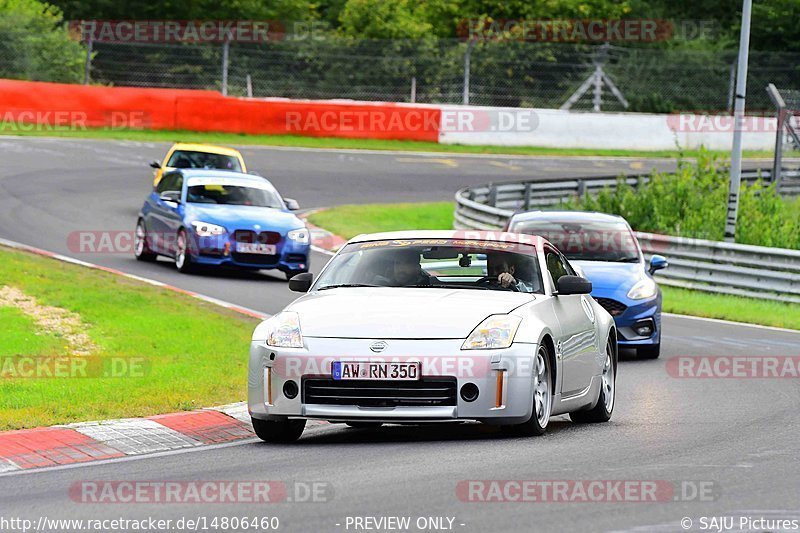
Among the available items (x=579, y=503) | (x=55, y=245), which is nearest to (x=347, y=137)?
Answer: (x=55, y=245)

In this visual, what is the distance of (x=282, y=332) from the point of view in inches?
382

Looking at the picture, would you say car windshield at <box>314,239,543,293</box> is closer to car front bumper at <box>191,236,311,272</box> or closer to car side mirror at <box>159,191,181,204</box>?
car front bumper at <box>191,236,311,272</box>

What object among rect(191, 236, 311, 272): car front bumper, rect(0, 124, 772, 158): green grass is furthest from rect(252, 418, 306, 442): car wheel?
rect(0, 124, 772, 158): green grass

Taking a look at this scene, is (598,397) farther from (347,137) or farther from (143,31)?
(143,31)

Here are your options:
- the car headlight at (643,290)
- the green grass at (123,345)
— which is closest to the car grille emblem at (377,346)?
the green grass at (123,345)

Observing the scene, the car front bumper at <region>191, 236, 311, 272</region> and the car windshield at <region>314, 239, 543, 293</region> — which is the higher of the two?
the car windshield at <region>314, 239, 543, 293</region>

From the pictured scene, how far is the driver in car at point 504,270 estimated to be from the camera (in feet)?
34.9

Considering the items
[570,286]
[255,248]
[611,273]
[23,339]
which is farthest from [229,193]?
[570,286]

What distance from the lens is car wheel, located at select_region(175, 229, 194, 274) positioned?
22.2 m

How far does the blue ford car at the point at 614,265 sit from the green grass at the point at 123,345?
11.6ft

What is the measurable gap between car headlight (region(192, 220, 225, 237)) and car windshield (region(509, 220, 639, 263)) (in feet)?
19.3

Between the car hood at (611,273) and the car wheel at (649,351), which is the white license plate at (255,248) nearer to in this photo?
the car hood at (611,273)

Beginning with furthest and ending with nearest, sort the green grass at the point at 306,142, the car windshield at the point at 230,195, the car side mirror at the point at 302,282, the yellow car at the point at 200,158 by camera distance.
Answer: the green grass at the point at 306,142, the yellow car at the point at 200,158, the car windshield at the point at 230,195, the car side mirror at the point at 302,282

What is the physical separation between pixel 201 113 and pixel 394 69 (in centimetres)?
607
